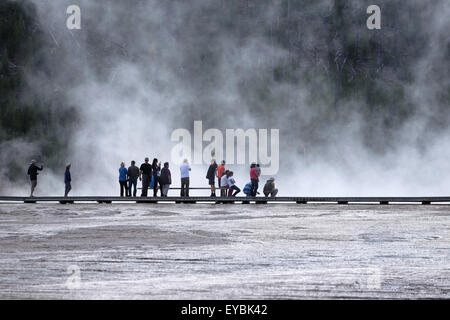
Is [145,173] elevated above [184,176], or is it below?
above

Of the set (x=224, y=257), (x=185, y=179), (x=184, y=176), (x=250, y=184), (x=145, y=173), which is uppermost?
(x=145, y=173)

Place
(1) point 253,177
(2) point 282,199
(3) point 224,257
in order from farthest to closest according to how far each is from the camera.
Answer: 1. (1) point 253,177
2. (2) point 282,199
3. (3) point 224,257

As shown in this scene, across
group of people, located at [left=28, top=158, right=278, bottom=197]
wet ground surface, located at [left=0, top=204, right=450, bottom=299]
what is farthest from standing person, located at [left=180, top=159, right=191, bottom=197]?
wet ground surface, located at [left=0, top=204, right=450, bottom=299]

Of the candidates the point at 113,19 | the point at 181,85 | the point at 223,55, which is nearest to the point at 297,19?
the point at 223,55

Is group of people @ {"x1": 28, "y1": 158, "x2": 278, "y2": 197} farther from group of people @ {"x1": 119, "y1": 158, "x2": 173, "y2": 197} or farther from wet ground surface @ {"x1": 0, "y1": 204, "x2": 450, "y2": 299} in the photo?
wet ground surface @ {"x1": 0, "y1": 204, "x2": 450, "y2": 299}

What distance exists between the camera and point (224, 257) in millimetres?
9367

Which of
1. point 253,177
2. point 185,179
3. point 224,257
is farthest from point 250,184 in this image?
point 224,257

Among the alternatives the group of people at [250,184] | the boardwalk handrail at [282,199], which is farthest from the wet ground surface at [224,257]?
the group of people at [250,184]

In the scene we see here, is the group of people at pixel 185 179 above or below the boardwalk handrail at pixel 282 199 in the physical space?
above

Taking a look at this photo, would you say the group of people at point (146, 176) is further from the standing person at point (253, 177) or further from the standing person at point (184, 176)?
the standing person at point (253, 177)

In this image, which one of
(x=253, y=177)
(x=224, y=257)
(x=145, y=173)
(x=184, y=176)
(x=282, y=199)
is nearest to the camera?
(x=224, y=257)

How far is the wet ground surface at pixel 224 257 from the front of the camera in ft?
22.5

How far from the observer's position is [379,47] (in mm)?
81875

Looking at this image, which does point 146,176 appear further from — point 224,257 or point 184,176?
point 224,257
